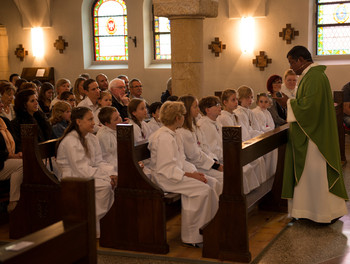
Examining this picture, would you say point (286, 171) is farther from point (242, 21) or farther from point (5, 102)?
point (242, 21)

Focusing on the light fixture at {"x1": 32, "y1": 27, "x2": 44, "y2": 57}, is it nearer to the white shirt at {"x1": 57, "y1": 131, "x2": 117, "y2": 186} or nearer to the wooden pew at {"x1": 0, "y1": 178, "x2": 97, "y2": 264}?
the white shirt at {"x1": 57, "y1": 131, "x2": 117, "y2": 186}

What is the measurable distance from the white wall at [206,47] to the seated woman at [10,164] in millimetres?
6942

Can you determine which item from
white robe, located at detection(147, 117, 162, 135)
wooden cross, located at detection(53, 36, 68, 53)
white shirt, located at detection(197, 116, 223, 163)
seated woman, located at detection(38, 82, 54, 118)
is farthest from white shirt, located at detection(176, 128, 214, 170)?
wooden cross, located at detection(53, 36, 68, 53)

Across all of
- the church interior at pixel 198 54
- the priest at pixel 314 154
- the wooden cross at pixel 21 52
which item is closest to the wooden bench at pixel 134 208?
the church interior at pixel 198 54

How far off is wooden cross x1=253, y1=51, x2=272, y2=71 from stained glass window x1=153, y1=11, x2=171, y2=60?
7.84ft

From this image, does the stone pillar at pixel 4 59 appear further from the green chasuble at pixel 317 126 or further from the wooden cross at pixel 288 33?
the green chasuble at pixel 317 126

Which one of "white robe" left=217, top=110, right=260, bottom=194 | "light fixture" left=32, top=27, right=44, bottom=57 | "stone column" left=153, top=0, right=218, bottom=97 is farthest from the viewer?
"light fixture" left=32, top=27, right=44, bottom=57

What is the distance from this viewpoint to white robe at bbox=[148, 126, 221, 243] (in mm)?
4656

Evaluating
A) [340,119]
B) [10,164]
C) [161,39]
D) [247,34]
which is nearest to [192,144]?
[10,164]

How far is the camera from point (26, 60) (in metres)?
13.9

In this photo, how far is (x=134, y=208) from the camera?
464 cm

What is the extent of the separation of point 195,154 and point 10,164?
1869mm

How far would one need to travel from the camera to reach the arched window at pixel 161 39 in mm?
13023

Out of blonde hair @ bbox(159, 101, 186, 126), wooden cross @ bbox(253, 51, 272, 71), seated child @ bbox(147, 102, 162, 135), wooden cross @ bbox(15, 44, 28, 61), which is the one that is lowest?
seated child @ bbox(147, 102, 162, 135)
